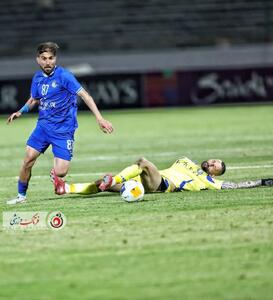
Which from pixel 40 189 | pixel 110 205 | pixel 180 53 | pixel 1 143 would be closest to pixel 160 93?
pixel 180 53

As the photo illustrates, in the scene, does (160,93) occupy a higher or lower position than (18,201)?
higher

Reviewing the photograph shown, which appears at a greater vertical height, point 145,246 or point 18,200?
point 18,200

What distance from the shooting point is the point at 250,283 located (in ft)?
25.6

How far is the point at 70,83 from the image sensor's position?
42.5 feet

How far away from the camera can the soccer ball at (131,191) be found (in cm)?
1250

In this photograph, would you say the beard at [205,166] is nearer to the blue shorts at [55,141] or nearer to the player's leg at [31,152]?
the blue shorts at [55,141]

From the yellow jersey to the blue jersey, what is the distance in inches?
56.7

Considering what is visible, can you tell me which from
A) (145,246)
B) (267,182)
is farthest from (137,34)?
(145,246)

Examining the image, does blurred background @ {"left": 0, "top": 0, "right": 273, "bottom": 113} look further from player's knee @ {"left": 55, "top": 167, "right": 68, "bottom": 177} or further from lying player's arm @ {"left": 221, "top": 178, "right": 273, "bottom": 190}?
player's knee @ {"left": 55, "top": 167, "right": 68, "bottom": 177}

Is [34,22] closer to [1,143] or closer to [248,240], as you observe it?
[1,143]

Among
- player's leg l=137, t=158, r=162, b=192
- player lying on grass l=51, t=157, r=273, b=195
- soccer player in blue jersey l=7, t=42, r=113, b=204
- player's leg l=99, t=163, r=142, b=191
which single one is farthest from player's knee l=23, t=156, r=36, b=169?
player's leg l=137, t=158, r=162, b=192

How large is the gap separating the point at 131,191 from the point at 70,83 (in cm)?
162

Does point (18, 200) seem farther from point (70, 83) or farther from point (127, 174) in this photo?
point (70, 83)

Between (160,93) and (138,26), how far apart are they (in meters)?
5.95
